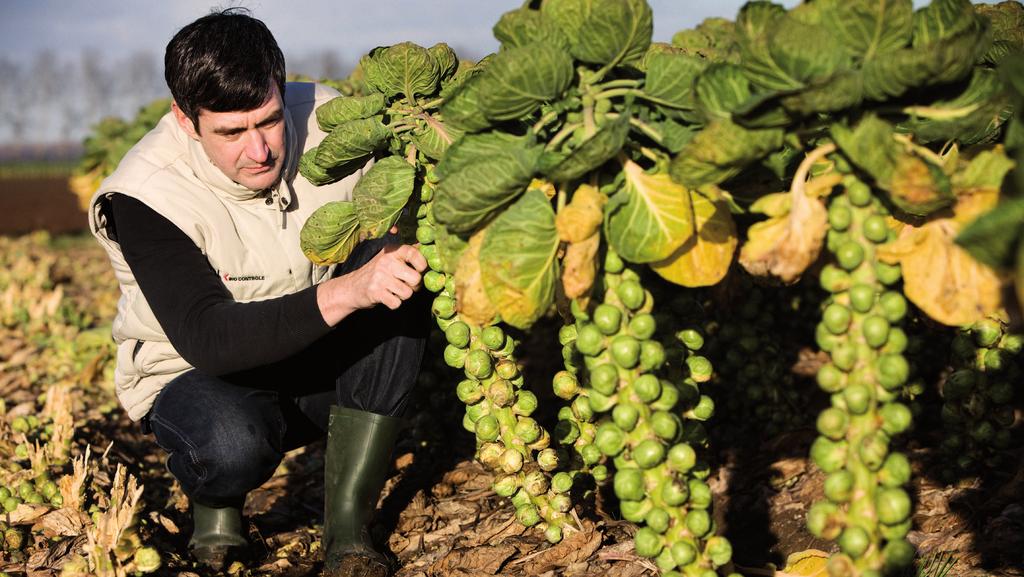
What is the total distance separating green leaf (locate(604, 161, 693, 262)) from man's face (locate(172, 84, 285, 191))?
4.10 feet

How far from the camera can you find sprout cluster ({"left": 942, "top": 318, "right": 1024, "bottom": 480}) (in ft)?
7.42

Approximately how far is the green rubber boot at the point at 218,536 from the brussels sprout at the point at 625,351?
1.60 m

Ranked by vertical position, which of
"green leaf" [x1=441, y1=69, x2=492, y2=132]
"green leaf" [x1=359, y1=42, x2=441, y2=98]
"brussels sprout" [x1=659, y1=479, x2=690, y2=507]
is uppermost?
"green leaf" [x1=359, y1=42, x2=441, y2=98]

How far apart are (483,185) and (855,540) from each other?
0.86 m

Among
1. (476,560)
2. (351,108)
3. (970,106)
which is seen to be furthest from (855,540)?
(351,108)

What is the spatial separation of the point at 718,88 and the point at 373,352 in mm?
1486

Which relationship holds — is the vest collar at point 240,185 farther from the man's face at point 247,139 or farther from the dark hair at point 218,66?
the dark hair at point 218,66

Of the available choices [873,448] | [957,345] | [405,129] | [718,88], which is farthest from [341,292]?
[957,345]

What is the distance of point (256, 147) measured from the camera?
2561 millimetres

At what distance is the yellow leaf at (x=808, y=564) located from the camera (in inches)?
85.0

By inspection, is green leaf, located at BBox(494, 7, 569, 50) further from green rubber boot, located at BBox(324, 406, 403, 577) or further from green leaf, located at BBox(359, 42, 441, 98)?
green rubber boot, located at BBox(324, 406, 403, 577)

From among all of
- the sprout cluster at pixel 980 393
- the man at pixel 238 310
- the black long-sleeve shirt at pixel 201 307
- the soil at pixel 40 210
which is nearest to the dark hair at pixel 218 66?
the man at pixel 238 310

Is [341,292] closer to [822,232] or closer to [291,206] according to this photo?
[291,206]

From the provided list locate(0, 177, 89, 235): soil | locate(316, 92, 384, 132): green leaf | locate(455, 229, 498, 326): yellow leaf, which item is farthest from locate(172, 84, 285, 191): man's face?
locate(0, 177, 89, 235): soil
